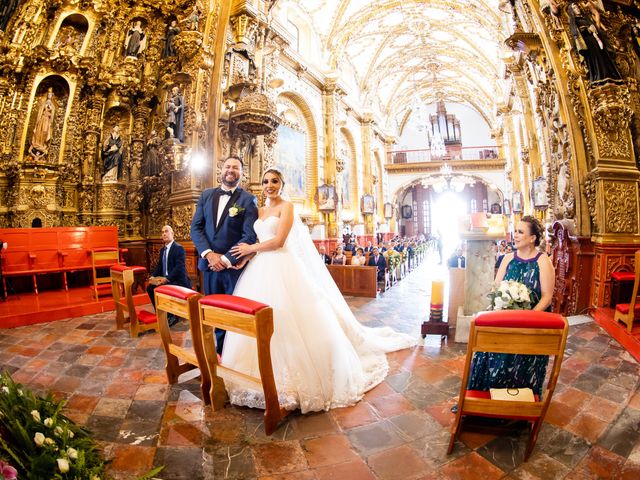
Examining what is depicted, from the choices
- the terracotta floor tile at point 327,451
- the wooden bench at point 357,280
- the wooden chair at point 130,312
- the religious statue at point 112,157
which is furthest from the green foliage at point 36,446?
the religious statue at point 112,157

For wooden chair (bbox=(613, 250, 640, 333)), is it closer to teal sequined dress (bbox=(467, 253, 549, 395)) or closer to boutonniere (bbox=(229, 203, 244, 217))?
teal sequined dress (bbox=(467, 253, 549, 395))

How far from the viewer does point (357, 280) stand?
7059 millimetres

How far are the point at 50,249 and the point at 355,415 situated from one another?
7227 millimetres

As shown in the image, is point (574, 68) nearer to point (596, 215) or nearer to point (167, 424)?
point (596, 215)

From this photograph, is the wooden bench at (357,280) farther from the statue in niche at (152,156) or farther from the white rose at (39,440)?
the white rose at (39,440)

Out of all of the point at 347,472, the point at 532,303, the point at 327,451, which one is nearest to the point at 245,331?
the point at 327,451

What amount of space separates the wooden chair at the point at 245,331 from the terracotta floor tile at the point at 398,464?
2.23ft

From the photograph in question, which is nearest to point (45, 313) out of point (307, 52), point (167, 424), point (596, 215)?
point (167, 424)

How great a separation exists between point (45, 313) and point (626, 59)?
10245 mm

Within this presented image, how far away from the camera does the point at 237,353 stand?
2516 millimetres

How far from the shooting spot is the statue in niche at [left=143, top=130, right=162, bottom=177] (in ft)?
25.8

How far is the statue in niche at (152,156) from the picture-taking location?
25.8ft

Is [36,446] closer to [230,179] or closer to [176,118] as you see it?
[230,179]

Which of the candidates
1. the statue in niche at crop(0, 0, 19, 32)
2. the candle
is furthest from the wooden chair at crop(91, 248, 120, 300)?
the candle
